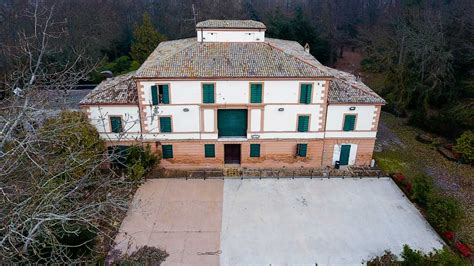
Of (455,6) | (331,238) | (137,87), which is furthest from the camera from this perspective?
(455,6)

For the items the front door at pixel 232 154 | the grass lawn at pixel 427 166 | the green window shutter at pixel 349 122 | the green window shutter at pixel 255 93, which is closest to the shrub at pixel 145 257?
the front door at pixel 232 154

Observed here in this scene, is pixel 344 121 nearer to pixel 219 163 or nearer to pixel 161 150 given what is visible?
pixel 219 163

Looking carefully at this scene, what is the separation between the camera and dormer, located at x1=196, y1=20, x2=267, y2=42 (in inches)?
1086

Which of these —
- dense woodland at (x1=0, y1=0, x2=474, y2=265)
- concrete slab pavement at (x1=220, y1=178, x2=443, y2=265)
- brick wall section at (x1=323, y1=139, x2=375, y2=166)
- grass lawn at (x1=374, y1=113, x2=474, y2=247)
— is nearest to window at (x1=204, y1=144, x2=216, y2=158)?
concrete slab pavement at (x1=220, y1=178, x2=443, y2=265)

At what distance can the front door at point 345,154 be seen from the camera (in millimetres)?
27625

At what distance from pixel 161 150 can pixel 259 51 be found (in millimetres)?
10184

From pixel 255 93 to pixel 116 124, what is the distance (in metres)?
10.1

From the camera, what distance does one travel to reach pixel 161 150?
27.1m

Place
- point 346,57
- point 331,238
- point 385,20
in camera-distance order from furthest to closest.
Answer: point 346,57 → point 385,20 → point 331,238

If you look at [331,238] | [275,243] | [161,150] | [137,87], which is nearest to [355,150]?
[331,238]

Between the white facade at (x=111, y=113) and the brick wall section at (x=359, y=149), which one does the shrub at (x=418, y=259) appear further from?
the white facade at (x=111, y=113)

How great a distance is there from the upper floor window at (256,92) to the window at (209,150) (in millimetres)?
4542

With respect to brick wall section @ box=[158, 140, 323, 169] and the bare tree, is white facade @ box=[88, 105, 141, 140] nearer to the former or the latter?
the bare tree

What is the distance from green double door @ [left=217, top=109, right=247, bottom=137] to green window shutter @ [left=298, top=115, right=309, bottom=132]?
3.91 meters
